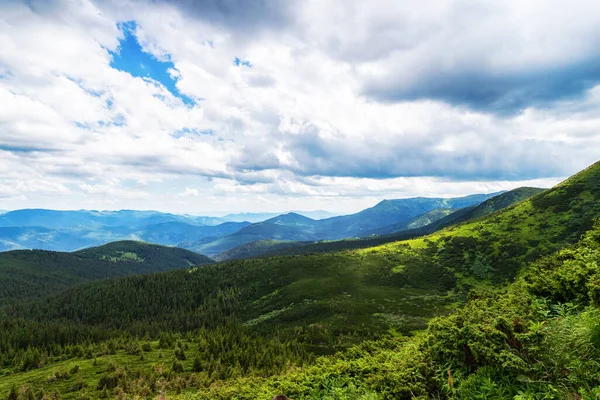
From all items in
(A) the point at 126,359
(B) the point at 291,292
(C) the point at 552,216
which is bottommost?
(B) the point at 291,292

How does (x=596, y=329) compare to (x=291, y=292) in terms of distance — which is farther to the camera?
(x=291, y=292)

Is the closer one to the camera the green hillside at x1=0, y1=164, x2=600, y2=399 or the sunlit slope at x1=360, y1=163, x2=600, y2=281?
the green hillside at x1=0, y1=164, x2=600, y2=399

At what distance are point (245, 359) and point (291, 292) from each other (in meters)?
118

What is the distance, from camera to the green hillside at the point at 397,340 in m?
14.1

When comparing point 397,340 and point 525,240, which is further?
point 525,240

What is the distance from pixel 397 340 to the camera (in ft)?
135

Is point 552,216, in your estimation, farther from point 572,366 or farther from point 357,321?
point 572,366

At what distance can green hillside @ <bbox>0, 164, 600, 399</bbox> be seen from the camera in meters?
14.1

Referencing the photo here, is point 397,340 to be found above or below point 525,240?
above

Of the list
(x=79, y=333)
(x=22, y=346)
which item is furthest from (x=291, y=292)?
(x=22, y=346)

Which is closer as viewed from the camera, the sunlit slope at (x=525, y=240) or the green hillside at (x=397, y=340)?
the green hillside at (x=397, y=340)

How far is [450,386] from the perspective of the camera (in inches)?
569

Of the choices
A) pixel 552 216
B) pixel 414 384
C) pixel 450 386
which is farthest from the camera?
pixel 552 216

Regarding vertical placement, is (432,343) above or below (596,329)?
below
